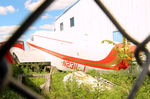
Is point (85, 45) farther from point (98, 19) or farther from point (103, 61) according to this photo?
point (98, 19)

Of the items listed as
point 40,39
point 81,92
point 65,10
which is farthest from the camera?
point 65,10

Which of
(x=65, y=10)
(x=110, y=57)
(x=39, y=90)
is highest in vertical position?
(x=65, y=10)

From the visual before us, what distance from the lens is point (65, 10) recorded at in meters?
16.0

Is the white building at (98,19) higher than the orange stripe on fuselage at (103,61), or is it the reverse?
the white building at (98,19)

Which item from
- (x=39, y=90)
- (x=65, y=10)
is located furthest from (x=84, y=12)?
(x=39, y=90)

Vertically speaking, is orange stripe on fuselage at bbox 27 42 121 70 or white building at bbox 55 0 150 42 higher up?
white building at bbox 55 0 150 42

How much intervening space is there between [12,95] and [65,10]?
12887mm

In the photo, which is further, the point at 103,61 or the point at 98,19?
the point at 98,19

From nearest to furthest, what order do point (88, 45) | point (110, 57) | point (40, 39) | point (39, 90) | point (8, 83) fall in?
point (8, 83) → point (39, 90) → point (110, 57) → point (88, 45) → point (40, 39)

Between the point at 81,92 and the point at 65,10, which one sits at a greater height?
the point at 65,10

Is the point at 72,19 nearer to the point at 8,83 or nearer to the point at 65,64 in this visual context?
the point at 65,64

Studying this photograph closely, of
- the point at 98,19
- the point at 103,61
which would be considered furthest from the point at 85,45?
the point at 98,19

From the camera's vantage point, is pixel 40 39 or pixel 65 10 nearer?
pixel 40 39

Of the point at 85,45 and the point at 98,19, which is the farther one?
the point at 98,19
